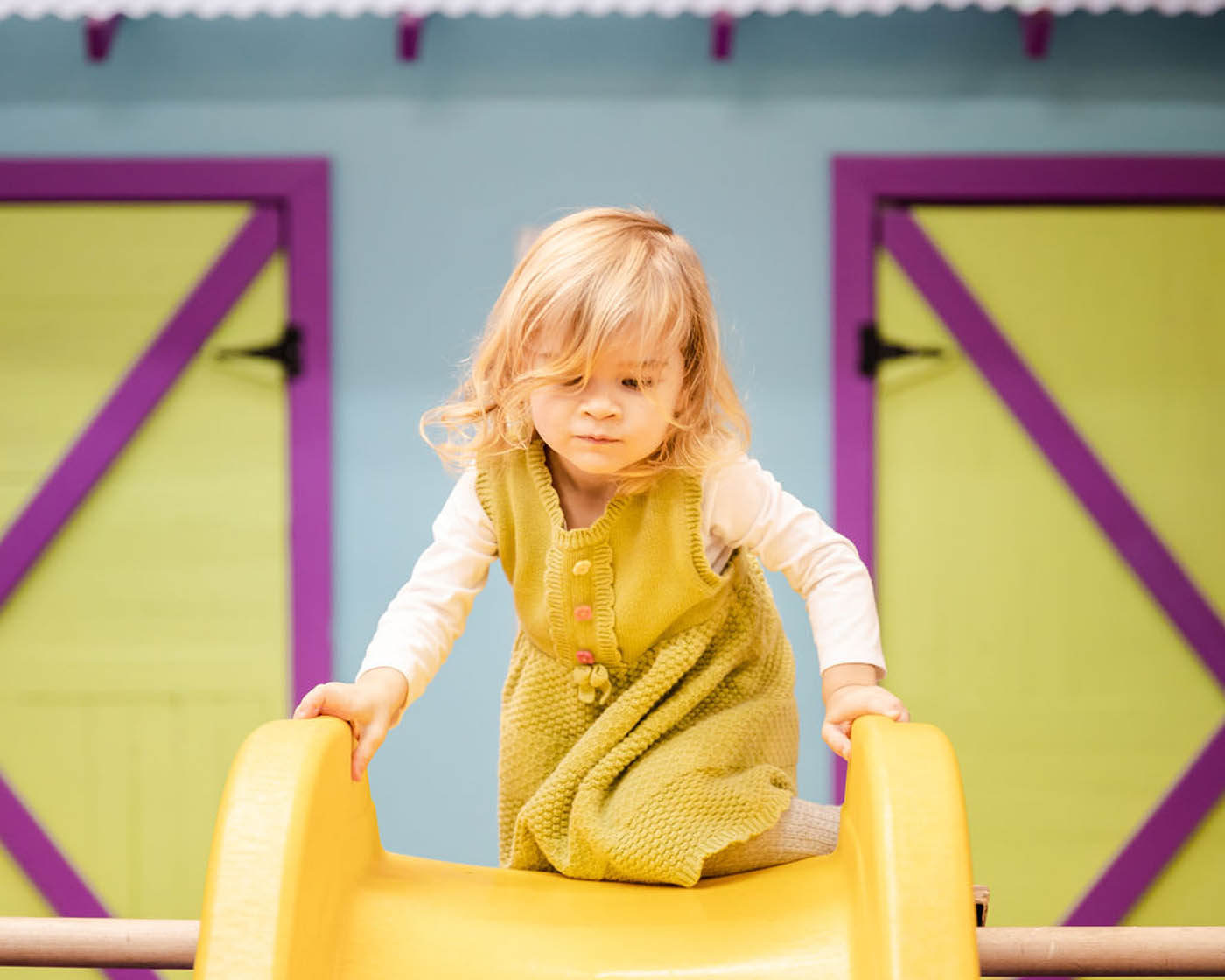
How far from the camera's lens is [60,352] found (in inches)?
91.7

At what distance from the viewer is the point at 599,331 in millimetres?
959

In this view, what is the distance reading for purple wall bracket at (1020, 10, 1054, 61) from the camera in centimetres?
221

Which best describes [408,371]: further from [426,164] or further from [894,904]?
[894,904]

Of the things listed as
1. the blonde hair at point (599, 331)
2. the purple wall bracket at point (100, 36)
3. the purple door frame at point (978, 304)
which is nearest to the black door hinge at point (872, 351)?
the purple door frame at point (978, 304)

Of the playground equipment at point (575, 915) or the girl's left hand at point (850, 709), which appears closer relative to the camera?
the playground equipment at point (575, 915)


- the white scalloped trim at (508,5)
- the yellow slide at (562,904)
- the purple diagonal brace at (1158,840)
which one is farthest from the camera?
the purple diagonal brace at (1158,840)

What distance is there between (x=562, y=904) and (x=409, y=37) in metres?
1.76

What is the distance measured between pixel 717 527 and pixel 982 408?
1344mm

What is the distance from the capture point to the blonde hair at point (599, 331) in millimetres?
975

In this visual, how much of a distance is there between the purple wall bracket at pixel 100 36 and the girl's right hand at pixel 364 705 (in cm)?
176

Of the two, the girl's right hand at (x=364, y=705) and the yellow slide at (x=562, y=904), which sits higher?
the girl's right hand at (x=364, y=705)

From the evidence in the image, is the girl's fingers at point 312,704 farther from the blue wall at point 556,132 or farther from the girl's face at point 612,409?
the blue wall at point 556,132

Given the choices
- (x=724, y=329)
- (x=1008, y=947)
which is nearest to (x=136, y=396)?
(x=724, y=329)

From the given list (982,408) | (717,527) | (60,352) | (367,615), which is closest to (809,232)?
(982,408)
